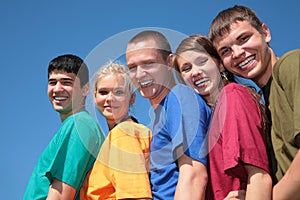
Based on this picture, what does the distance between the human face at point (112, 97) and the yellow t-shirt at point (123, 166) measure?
1.24 ft

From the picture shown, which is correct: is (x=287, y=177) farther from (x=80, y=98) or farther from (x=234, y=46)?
(x=80, y=98)

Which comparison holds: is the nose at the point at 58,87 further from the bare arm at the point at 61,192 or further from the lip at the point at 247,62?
the lip at the point at 247,62

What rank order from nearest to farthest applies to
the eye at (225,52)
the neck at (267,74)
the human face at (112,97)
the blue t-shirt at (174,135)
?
1. the blue t-shirt at (174,135)
2. the neck at (267,74)
3. the eye at (225,52)
4. the human face at (112,97)

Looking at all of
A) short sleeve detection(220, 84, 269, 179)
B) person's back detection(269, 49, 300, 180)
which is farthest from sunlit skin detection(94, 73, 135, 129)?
person's back detection(269, 49, 300, 180)

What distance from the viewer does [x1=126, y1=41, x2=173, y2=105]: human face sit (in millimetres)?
3842

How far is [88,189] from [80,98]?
56.0 inches

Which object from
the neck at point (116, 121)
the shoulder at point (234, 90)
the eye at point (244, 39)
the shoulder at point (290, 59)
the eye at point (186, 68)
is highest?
the eye at point (244, 39)

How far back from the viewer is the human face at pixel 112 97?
444 centimetres

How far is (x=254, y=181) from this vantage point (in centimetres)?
265

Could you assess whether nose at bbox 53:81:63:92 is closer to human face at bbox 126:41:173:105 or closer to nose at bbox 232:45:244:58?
human face at bbox 126:41:173:105

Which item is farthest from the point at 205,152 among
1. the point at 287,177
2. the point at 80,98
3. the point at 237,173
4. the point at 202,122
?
the point at 80,98

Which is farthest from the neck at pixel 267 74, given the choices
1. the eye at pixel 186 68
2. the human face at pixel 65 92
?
the human face at pixel 65 92

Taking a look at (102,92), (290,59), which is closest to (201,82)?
(290,59)

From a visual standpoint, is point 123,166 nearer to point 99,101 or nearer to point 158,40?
point 99,101
